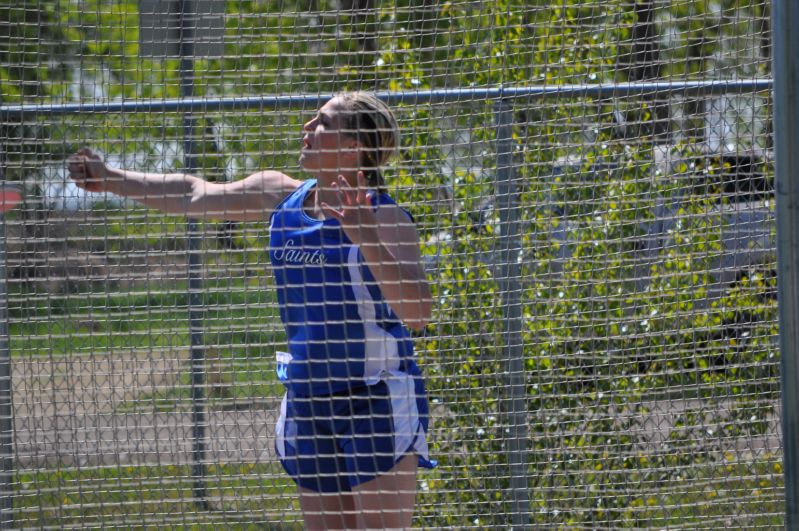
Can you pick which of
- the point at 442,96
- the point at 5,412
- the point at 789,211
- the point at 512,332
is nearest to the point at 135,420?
the point at 5,412

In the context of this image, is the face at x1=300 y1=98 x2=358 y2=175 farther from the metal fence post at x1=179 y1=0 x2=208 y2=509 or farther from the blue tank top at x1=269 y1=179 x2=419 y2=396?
the metal fence post at x1=179 y1=0 x2=208 y2=509

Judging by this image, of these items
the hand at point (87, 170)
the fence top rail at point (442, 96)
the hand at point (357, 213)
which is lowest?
the hand at point (357, 213)

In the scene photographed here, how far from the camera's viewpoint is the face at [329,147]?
2.67 m

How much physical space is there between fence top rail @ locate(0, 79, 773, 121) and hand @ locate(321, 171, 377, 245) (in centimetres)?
117

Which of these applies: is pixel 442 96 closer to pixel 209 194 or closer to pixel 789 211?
pixel 209 194

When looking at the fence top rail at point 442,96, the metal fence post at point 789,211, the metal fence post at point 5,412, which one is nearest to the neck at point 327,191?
the fence top rail at point 442,96

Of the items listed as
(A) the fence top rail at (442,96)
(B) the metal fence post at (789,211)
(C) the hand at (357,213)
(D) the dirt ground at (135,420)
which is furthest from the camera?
(D) the dirt ground at (135,420)

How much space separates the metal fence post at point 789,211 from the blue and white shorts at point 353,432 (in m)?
1.03

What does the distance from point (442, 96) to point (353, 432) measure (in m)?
1.58

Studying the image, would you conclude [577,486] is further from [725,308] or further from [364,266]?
[364,266]

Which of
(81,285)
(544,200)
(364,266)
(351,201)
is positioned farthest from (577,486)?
(81,285)

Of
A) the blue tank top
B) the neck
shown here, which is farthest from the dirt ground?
the neck

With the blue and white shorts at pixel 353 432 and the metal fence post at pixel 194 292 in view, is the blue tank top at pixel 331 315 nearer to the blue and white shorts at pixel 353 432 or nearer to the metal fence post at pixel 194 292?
the blue and white shorts at pixel 353 432

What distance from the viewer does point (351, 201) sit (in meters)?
2.51
